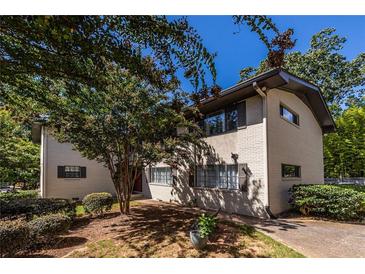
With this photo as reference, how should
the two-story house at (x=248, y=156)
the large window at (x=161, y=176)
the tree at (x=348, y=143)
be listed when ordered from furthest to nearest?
1. the tree at (x=348, y=143)
2. the large window at (x=161, y=176)
3. the two-story house at (x=248, y=156)

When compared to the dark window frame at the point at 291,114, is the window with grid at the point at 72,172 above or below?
below

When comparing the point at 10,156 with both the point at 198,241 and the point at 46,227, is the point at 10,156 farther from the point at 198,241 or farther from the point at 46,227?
the point at 198,241

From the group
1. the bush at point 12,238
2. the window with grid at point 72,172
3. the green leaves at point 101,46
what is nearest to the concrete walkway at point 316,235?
the green leaves at point 101,46

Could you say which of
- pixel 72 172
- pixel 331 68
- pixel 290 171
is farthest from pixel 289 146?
pixel 331 68

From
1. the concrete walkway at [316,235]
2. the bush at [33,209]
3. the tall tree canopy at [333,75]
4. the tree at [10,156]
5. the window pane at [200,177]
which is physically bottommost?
the concrete walkway at [316,235]

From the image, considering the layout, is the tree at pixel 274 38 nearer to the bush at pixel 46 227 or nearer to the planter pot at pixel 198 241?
the planter pot at pixel 198 241

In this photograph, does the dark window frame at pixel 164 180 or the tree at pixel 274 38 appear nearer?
the tree at pixel 274 38

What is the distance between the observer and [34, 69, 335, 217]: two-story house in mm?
8305

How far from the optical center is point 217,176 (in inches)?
399

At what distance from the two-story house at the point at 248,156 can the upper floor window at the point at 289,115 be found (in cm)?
5

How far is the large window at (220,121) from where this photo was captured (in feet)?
31.8

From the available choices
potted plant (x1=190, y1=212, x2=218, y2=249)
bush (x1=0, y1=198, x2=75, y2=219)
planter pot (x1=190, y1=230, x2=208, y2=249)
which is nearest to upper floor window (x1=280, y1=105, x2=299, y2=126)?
potted plant (x1=190, y1=212, x2=218, y2=249)

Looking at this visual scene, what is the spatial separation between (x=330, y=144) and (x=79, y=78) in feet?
82.3
